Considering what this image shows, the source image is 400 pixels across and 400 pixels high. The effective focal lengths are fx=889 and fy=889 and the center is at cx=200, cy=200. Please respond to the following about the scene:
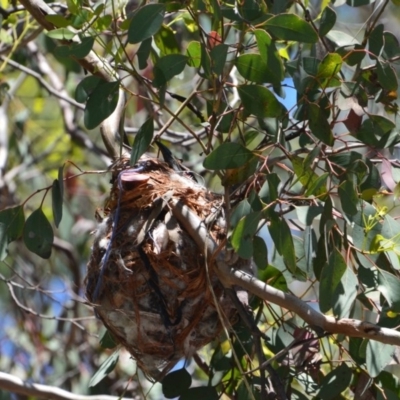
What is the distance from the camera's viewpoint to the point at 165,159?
2344 millimetres

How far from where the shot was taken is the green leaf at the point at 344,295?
1.82 m

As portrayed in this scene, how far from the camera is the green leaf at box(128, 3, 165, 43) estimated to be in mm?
1756

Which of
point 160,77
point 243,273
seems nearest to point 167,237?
point 243,273

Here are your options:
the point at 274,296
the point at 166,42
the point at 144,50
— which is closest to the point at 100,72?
the point at 166,42

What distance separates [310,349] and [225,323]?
324mm

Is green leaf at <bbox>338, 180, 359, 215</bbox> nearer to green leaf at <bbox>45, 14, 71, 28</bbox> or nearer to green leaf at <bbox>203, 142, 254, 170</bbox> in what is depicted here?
green leaf at <bbox>203, 142, 254, 170</bbox>

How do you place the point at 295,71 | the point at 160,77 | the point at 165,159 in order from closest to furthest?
the point at 160,77, the point at 295,71, the point at 165,159

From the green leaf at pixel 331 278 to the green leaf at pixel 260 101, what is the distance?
0.33 metres

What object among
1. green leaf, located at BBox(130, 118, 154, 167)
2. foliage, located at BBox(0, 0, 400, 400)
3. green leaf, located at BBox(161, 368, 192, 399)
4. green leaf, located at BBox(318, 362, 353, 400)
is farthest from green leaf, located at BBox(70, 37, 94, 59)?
green leaf, located at BBox(318, 362, 353, 400)

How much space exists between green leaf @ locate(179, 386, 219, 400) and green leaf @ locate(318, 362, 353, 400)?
270 mm

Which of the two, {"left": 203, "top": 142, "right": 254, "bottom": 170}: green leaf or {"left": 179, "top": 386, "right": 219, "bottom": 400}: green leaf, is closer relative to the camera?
{"left": 203, "top": 142, "right": 254, "bottom": 170}: green leaf

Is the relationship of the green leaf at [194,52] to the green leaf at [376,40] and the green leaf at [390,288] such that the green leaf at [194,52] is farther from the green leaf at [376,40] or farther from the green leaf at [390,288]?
the green leaf at [390,288]

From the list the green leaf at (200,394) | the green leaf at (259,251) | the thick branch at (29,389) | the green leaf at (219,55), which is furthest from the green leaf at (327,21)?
→ the thick branch at (29,389)

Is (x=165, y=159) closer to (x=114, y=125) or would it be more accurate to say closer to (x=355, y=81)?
(x=114, y=125)
